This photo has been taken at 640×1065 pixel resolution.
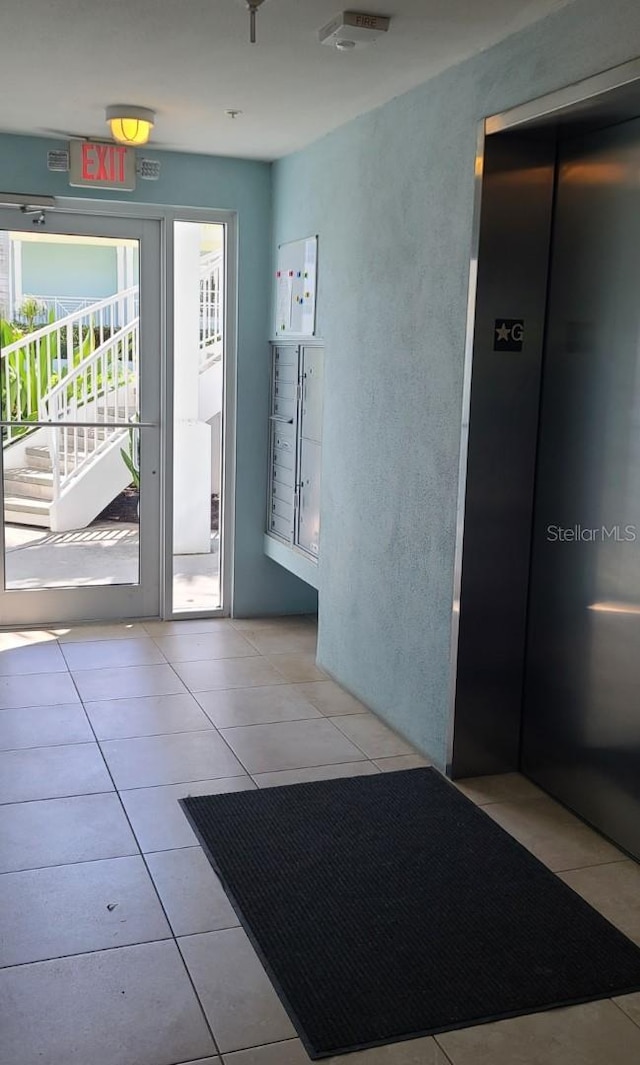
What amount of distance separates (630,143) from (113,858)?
2.67m

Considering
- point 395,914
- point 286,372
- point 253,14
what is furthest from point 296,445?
point 395,914

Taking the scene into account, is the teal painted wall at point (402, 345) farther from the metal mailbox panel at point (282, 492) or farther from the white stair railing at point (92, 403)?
the white stair railing at point (92, 403)

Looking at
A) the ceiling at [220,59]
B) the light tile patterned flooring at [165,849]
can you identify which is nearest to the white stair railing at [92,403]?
the light tile patterned flooring at [165,849]

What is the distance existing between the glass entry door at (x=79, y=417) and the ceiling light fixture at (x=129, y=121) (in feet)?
3.17

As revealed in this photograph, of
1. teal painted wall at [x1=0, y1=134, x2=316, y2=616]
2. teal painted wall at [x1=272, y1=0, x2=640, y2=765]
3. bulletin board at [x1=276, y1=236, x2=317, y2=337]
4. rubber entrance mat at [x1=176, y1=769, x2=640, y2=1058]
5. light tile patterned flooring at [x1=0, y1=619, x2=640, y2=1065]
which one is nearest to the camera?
light tile patterned flooring at [x1=0, y1=619, x2=640, y2=1065]

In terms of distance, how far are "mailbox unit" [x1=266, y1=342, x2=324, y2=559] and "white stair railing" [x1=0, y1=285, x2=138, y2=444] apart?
2.91 feet

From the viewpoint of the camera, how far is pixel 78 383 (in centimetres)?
550

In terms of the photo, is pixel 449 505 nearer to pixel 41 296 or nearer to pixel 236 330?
pixel 236 330

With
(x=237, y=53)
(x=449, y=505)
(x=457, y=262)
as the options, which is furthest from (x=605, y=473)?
(x=237, y=53)

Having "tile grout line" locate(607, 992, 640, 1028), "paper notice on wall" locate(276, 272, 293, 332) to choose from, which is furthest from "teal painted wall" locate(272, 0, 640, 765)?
"tile grout line" locate(607, 992, 640, 1028)

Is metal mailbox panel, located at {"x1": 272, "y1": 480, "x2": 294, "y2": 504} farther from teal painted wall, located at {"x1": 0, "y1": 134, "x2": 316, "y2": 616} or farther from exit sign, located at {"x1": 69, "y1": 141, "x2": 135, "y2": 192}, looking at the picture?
exit sign, located at {"x1": 69, "y1": 141, "x2": 135, "y2": 192}

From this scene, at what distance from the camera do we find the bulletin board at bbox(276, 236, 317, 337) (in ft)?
16.3

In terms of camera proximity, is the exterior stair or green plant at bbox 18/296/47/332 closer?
green plant at bbox 18/296/47/332

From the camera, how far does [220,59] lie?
11.7 ft
